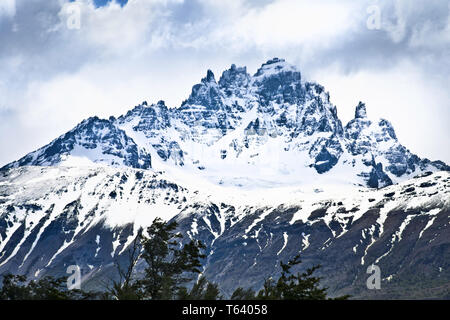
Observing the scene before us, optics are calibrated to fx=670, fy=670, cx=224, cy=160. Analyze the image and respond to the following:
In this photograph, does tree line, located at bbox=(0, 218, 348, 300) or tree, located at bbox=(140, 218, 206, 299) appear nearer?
tree line, located at bbox=(0, 218, 348, 300)

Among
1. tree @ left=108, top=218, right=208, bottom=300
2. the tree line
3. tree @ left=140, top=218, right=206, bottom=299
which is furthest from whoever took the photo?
tree @ left=140, top=218, right=206, bottom=299

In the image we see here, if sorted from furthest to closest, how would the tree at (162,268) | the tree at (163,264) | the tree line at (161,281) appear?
the tree at (163,264) < the tree at (162,268) < the tree line at (161,281)

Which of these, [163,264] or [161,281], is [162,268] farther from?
[161,281]

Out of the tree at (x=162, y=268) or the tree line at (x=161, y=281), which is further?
the tree at (x=162, y=268)

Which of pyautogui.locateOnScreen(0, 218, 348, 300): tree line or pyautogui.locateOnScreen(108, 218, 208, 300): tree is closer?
pyautogui.locateOnScreen(0, 218, 348, 300): tree line

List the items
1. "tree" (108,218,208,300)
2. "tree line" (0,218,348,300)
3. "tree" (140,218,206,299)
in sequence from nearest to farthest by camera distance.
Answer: "tree line" (0,218,348,300), "tree" (108,218,208,300), "tree" (140,218,206,299)

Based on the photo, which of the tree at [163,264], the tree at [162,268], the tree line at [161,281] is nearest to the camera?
the tree line at [161,281]

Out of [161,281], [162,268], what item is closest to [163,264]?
[162,268]

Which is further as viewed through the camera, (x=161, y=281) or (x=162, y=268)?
(x=162, y=268)

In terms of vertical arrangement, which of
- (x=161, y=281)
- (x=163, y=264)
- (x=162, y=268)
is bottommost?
(x=161, y=281)

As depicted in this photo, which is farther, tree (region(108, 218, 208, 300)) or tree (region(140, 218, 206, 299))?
tree (region(140, 218, 206, 299))

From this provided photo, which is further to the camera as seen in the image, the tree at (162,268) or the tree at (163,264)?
the tree at (163,264)
